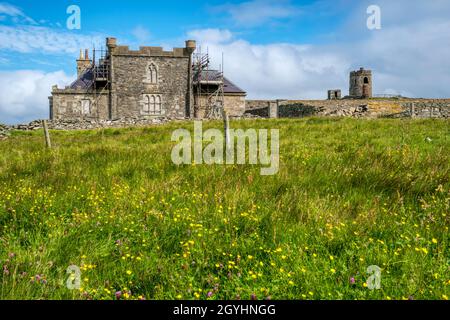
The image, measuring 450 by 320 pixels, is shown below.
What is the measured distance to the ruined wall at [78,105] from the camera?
35938 mm

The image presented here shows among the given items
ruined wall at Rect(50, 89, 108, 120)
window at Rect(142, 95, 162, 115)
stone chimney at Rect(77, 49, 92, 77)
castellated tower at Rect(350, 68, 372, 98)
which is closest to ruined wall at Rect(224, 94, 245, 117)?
window at Rect(142, 95, 162, 115)

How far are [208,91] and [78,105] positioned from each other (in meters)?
13.8

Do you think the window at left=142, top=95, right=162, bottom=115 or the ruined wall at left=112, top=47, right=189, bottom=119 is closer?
the ruined wall at left=112, top=47, right=189, bottom=119

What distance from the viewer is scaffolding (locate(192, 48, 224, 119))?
125 feet

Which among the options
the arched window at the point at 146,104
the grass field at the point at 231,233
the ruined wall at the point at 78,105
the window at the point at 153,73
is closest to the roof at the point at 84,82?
the ruined wall at the point at 78,105

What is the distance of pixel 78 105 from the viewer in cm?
3653

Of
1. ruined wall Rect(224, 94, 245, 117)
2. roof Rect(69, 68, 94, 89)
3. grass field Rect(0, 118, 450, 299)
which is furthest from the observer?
ruined wall Rect(224, 94, 245, 117)

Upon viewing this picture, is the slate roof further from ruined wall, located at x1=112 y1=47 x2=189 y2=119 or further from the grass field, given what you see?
the grass field

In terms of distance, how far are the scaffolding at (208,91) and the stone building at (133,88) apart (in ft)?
3.00

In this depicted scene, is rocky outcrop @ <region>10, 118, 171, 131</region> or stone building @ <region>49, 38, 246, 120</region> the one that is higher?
stone building @ <region>49, 38, 246, 120</region>

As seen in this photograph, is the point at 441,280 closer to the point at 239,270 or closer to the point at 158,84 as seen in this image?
the point at 239,270

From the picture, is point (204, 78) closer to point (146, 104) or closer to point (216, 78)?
A: point (216, 78)

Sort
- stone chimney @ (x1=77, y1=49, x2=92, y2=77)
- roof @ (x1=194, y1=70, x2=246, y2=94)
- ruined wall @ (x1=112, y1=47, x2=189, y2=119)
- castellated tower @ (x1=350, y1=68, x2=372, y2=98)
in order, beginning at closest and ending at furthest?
ruined wall @ (x1=112, y1=47, x2=189, y2=119) < roof @ (x1=194, y1=70, x2=246, y2=94) < stone chimney @ (x1=77, y1=49, x2=92, y2=77) < castellated tower @ (x1=350, y1=68, x2=372, y2=98)
